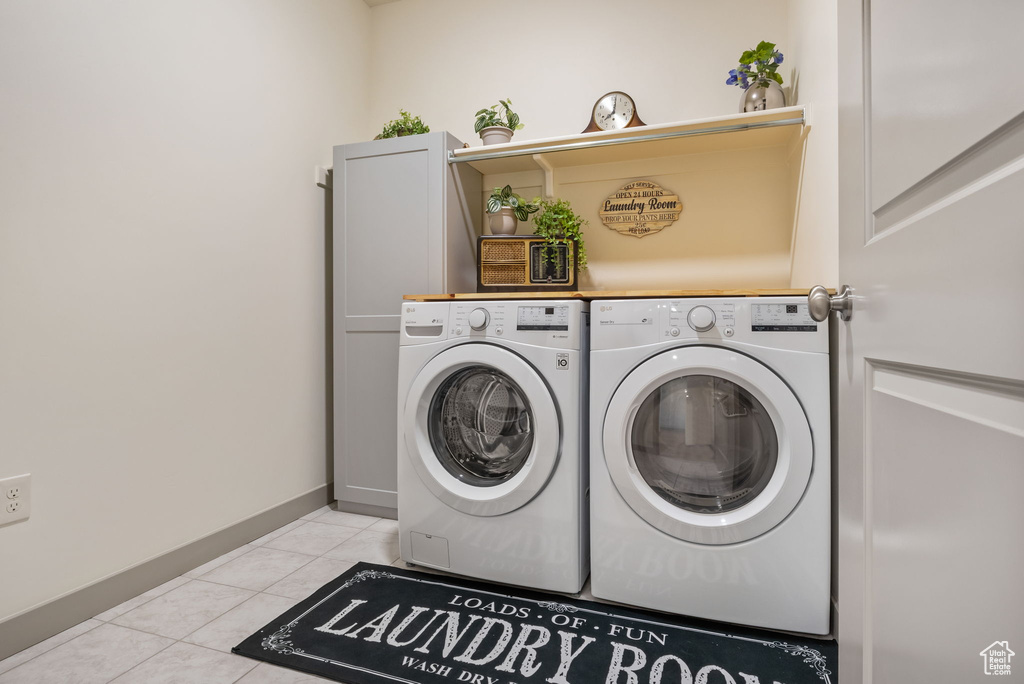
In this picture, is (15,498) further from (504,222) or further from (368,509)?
(504,222)

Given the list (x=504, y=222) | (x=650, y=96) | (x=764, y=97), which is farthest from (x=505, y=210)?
(x=764, y=97)

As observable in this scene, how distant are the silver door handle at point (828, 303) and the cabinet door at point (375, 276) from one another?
1.70m

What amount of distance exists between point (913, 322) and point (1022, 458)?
19 centimetres

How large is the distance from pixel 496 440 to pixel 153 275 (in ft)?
4.18

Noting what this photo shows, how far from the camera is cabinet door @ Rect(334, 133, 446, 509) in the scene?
7.45ft

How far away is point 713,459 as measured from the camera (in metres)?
1.49

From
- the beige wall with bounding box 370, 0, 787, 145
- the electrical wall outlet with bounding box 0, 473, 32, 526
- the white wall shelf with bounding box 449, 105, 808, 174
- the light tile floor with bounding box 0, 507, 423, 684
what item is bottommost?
the light tile floor with bounding box 0, 507, 423, 684

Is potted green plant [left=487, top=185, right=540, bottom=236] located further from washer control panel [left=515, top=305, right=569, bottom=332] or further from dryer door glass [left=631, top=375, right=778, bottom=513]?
dryer door glass [left=631, top=375, right=778, bottom=513]

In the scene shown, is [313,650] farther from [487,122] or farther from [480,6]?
[480,6]

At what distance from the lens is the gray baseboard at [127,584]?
1364 mm

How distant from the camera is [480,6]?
2.70 meters

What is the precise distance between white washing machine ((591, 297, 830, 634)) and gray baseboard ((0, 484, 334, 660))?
1401 millimetres

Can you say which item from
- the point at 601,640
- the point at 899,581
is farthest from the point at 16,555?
the point at 899,581

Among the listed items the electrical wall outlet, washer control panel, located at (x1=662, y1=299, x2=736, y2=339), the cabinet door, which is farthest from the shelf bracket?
the electrical wall outlet
